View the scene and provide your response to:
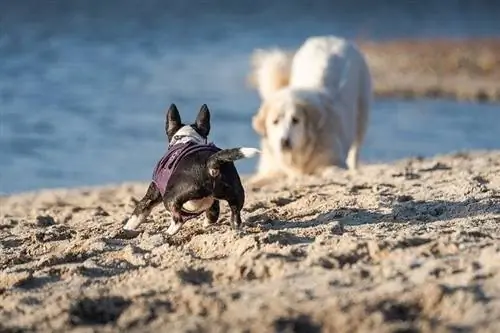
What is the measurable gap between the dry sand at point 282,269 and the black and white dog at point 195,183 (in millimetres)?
119

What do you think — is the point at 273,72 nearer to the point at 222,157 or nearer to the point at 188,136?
the point at 188,136

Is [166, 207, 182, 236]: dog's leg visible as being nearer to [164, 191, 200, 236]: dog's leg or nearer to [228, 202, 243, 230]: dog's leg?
[164, 191, 200, 236]: dog's leg

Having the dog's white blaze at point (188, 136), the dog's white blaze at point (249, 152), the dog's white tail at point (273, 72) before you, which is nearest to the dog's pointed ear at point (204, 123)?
the dog's white blaze at point (188, 136)

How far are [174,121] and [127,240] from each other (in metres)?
0.77

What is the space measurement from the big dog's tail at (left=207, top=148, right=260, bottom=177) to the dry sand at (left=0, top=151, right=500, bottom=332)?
1.08ft

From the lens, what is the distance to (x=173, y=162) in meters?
5.39

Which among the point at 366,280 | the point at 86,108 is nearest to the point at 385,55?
the point at 86,108

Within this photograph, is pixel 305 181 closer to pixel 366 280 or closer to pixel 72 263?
pixel 72 263

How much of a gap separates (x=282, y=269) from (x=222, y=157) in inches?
38.5

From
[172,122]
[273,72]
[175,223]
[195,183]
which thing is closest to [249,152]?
[195,183]

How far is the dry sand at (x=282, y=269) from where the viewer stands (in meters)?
3.69

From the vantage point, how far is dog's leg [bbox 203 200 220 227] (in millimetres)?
5633

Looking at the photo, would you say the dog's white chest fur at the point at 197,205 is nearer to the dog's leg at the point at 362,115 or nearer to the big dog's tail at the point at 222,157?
the big dog's tail at the point at 222,157

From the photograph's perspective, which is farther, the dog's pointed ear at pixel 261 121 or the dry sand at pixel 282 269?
the dog's pointed ear at pixel 261 121
